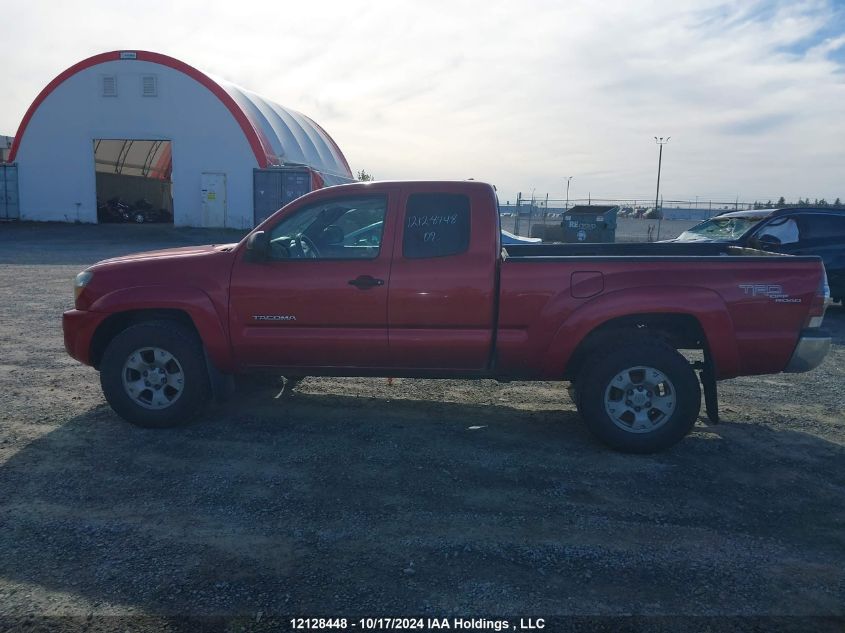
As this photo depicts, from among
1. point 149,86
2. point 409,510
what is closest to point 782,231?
point 409,510

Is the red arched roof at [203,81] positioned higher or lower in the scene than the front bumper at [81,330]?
higher

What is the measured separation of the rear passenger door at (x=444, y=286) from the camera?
4938 millimetres

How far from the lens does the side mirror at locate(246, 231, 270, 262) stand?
502 centimetres

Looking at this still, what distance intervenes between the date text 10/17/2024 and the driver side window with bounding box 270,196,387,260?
2.91m

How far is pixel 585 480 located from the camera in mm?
4434

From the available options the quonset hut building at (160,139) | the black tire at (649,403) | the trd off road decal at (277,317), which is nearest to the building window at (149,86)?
the quonset hut building at (160,139)

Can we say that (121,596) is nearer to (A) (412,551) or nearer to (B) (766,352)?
(A) (412,551)

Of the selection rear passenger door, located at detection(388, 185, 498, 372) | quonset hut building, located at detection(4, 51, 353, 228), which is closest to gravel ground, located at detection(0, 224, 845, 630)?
rear passenger door, located at detection(388, 185, 498, 372)

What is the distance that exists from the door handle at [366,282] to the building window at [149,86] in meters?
28.5

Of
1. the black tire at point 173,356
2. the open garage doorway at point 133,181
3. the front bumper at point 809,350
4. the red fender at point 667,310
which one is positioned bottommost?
the black tire at point 173,356

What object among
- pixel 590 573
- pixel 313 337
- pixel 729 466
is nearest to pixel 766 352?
pixel 729 466

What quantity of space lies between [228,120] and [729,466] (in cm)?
2843

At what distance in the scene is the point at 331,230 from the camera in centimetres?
525

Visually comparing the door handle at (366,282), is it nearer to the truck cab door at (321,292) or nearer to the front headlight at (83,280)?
the truck cab door at (321,292)
